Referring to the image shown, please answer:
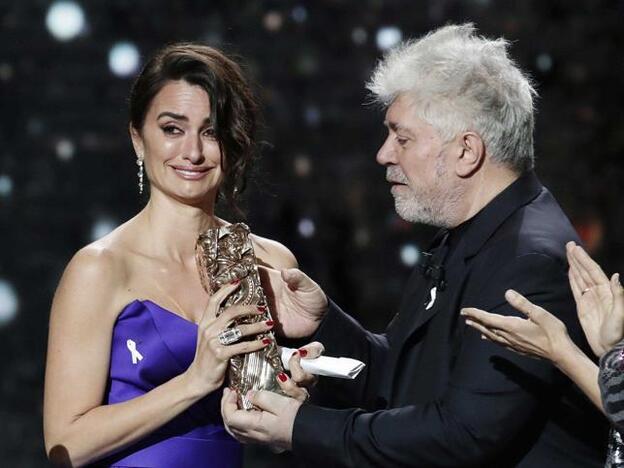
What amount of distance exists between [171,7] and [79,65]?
0.46m

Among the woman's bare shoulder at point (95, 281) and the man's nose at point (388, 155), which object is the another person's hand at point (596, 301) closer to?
the man's nose at point (388, 155)

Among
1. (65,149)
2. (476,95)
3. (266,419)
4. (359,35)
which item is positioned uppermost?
(359,35)

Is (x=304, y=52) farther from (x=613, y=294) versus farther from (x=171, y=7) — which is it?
(x=613, y=294)

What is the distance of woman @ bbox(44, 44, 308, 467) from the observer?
237 cm

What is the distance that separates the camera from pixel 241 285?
2299mm

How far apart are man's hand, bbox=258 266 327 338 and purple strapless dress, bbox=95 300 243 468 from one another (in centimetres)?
22

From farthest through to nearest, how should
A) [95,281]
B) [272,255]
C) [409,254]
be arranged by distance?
[409,254] → [272,255] → [95,281]

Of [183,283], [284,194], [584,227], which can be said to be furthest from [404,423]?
[584,227]

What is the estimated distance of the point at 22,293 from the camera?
4633 millimetres

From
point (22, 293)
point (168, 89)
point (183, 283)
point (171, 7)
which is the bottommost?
point (22, 293)

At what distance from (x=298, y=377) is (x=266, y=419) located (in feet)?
0.39

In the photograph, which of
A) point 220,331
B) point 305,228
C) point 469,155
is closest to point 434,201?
point 469,155

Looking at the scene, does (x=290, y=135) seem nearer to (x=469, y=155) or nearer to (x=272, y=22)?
(x=272, y=22)

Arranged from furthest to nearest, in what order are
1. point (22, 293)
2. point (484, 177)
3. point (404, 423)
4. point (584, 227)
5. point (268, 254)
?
point (584, 227), point (22, 293), point (268, 254), point (484, 177), point (404, 423)
